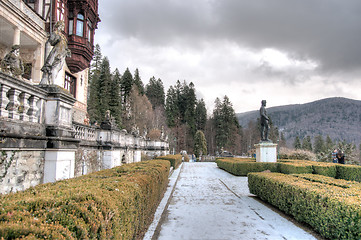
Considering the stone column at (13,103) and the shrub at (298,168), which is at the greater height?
the stone column at (13,103)

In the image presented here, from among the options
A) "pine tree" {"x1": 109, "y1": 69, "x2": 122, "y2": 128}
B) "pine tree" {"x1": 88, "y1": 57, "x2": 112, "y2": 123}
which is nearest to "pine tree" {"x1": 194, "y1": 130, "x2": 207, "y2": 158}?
"pine tree" {"x1": 109, "y1": 69, "x2": 122, "y2": 128}

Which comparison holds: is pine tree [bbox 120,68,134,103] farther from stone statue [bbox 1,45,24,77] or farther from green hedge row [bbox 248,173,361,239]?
green hedge row [bbox 248,173,361,239]

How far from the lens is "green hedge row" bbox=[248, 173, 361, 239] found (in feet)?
13.3

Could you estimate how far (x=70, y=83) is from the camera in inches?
757

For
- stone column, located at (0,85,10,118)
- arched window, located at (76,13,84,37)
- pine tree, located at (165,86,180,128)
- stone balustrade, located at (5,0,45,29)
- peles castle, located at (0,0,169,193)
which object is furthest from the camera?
pine tree, located at (165,86,180,128)

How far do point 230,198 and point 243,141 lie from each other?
6973cm

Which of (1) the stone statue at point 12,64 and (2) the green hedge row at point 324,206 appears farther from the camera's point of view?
(1) the stone statue at point 12,64

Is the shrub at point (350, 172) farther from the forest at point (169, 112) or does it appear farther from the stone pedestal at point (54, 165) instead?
the forest at point (169, 112)

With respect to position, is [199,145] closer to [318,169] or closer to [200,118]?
[200,118]

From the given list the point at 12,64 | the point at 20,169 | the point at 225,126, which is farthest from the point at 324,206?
the point at 225,126

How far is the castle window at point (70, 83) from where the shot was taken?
18.4 metres

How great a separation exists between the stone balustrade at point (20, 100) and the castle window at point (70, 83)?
1405 cm

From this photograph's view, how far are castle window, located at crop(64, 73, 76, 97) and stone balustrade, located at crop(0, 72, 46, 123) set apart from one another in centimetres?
1405

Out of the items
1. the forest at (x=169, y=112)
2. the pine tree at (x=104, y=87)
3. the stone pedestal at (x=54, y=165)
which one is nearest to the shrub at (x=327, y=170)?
the stone pedestal at (x=54, y=165)
